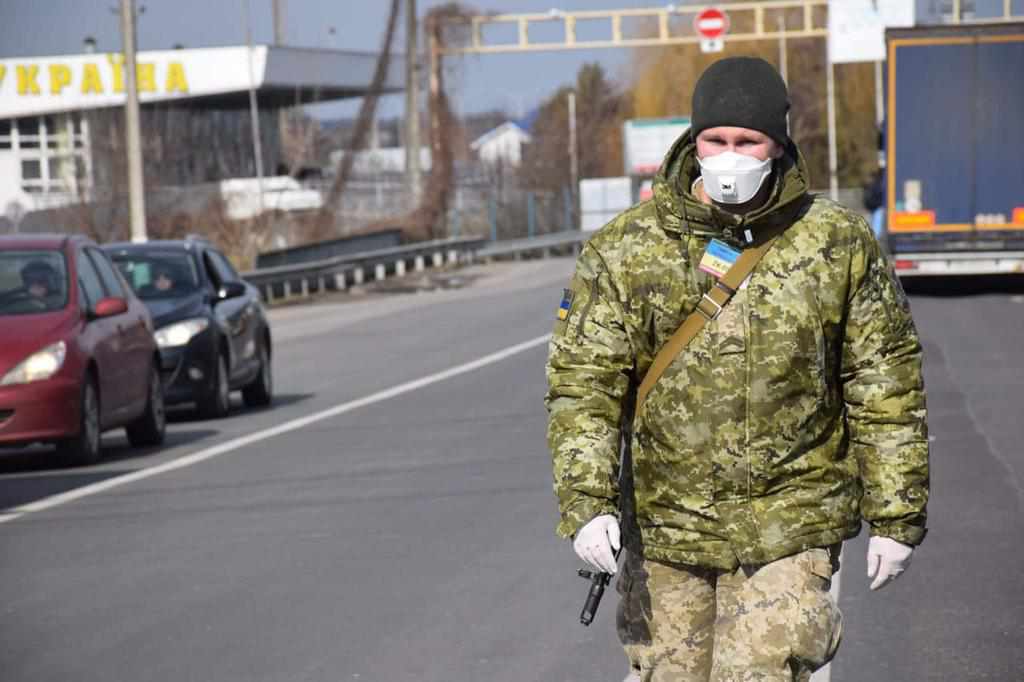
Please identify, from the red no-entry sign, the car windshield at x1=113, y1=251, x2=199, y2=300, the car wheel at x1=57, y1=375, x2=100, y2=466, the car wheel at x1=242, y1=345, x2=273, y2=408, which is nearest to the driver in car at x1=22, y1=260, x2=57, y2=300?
the car wheel at x1=57, y1=375, x2=100, y2=466

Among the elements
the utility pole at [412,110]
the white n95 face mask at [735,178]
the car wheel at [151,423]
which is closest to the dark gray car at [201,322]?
the car wheel at [151,423]

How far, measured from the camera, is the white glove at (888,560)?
4.38 m

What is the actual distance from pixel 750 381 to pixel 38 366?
9603 millimetres

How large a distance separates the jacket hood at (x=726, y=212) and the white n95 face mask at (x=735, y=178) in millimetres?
42

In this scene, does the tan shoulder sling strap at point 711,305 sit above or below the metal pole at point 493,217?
above

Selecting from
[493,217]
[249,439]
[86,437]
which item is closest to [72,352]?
[86,437]

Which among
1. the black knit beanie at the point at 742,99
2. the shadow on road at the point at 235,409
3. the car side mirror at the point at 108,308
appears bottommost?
the shadow on road at the point at 235,409

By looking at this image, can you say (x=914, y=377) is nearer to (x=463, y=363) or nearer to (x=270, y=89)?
(x=463, y=363)

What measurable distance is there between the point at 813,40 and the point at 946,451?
84.7m

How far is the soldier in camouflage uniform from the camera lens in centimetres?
438

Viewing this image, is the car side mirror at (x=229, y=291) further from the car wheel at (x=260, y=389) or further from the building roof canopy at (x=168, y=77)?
the building roof canopy at (x=168, y=77)

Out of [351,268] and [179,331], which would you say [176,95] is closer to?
[351,268]

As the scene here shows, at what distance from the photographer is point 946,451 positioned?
42.4 feet

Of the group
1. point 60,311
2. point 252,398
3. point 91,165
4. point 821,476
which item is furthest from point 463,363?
point 91,165
